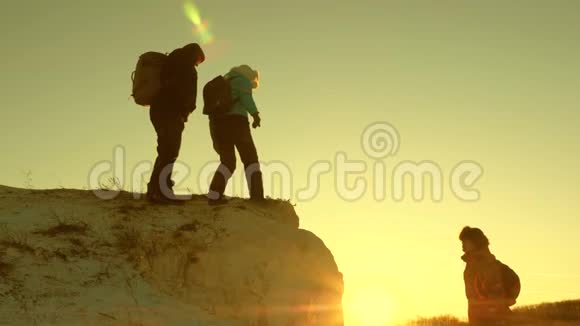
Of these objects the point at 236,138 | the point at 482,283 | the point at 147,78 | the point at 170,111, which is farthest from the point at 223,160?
the point at 482,283

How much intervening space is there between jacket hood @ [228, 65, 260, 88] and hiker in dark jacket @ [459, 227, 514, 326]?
470 cm

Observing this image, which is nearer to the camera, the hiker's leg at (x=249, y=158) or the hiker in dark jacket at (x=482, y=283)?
the hiker in dark jacket at (x=482, y=283)

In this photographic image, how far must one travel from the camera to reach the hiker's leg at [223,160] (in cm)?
974

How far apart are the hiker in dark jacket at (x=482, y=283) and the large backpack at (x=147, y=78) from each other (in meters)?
4.93

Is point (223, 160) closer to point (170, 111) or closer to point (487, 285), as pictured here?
point (170, 111)

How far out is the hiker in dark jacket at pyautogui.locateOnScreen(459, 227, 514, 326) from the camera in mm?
6387

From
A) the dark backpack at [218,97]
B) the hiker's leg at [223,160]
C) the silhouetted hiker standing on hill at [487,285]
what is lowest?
the silhouetted hiker standing on hill at [487,285]

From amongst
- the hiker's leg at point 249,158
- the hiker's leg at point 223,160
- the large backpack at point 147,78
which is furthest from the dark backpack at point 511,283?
the large backpack at point 147,78

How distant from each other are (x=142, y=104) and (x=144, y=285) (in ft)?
10.3

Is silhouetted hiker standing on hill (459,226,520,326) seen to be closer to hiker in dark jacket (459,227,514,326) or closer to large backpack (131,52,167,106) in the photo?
hiker in dark jacket (459,227,514,326)

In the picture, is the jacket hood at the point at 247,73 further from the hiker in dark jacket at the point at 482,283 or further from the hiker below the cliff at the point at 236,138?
the hiker in dark jacket at the point at 482,283

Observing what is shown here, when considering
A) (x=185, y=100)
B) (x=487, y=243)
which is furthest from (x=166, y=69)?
(x=487, y=243)

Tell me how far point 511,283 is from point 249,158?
4566mm

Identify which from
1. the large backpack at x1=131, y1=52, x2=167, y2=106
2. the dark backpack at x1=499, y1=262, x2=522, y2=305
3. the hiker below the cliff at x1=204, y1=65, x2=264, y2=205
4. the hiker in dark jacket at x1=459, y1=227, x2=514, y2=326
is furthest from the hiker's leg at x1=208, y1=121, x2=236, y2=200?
the dark backpack at x1=499, y1=262, x2=522, y2=305
